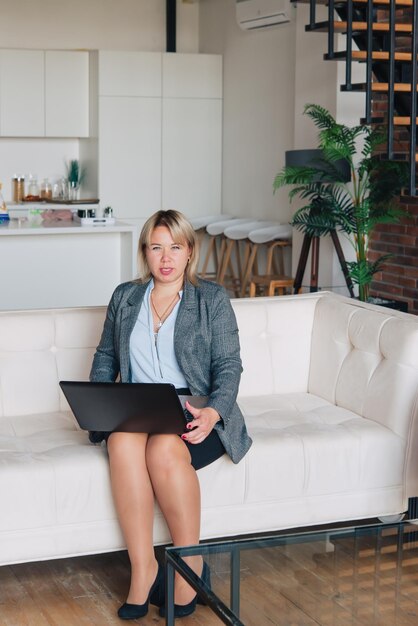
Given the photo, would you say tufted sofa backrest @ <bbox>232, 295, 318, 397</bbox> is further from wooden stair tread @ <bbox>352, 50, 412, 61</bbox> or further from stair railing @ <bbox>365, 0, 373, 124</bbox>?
wooden stair tread @ <bbox>352, 50, 412, 61</bbox>

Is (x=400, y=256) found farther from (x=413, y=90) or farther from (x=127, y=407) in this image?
(x=127, y=407)

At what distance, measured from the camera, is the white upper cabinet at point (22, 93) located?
9094 millimetres

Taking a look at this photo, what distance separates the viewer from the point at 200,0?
1005 centimetres

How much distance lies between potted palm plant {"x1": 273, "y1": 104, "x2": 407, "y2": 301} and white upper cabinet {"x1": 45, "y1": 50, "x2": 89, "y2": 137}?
3.52m

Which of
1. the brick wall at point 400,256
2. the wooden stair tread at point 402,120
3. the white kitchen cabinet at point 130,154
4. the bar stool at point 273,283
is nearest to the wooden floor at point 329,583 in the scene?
the wooden stair tread at point 402,120

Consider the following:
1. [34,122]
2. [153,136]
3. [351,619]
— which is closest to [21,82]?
[34,122]

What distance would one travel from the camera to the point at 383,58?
17.9ft

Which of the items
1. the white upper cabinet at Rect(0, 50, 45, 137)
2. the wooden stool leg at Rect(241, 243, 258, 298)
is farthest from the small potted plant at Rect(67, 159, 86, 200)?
the wooden stool leg at Rect(241, 243, 258, 298)

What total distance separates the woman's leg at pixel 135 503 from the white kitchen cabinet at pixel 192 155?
22.3 ft

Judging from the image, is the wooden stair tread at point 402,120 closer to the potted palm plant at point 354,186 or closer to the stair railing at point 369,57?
the stair railing at point 369,57

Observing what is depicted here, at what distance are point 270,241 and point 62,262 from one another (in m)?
1.98

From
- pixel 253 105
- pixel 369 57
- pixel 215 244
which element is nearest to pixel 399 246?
pixel 369 57

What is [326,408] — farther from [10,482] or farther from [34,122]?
[34,122]

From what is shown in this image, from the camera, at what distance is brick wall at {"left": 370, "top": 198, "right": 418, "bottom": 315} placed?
21.5 ft
